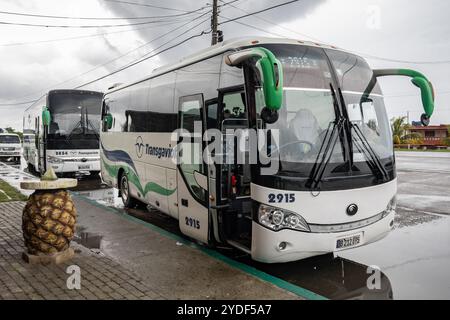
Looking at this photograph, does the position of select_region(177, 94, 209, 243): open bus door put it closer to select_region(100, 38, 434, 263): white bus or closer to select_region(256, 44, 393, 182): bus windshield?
select_region(100, 38, 434, 263): white bus

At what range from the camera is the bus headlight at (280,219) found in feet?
16.1

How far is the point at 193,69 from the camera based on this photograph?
6.88 m

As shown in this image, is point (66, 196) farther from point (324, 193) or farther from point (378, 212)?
point (378, 212)

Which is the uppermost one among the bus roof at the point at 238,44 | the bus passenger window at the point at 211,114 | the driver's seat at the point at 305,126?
the bus roof at the point at 238,44

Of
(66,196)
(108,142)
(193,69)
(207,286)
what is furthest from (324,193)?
(108,142)

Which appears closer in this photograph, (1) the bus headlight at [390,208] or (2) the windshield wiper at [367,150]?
(2) the windshield wiper at [367,150]

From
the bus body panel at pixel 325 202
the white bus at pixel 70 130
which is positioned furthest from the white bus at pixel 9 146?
the bus body panel at pixel 325 202

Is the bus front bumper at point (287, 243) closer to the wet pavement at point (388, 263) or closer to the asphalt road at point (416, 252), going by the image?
the wet pavement at point (388, 263)

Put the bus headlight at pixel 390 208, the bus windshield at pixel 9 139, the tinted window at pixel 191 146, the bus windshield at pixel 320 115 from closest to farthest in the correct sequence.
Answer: the bus windshield at pixel 320 115 → the bus headlight at pixel 390 208 → the tinted window at pixel 191 146 → the bus windshield at pixel 9 139

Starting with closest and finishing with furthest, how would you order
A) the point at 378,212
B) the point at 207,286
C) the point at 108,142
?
the point at 207,286, the point at 378,212, the point at 108,142

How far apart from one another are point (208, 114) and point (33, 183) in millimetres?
2791

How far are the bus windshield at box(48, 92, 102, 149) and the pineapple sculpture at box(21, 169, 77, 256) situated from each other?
401 inches

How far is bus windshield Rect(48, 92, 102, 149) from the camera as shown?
15.1 meters
